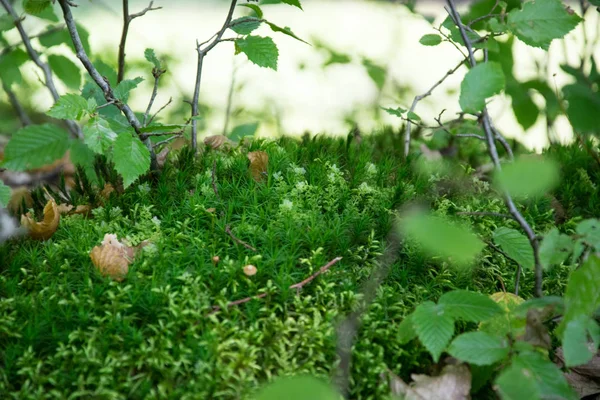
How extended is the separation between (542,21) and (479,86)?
19.9 inches

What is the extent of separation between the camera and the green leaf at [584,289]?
1.84m

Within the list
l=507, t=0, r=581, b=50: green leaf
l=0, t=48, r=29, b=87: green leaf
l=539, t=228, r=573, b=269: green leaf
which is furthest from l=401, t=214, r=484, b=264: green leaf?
l=0, t=48, r=29, b=87: green leaf

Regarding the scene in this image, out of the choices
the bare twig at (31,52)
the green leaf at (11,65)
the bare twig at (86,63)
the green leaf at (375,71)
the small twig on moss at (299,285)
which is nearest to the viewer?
the small twig on moss at (299,285)

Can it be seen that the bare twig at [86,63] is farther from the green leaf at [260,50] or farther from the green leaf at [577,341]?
the green leaf at [577,341]

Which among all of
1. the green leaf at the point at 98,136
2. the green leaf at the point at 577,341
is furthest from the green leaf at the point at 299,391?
the green leaf at the point at 98,136

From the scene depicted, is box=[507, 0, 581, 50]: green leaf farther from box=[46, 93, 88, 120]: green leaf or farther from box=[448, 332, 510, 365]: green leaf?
box=[46, 93, 88, 120]: green leaf

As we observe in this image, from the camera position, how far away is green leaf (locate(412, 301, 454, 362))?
5.90ft

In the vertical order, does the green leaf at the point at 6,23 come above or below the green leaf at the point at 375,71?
above

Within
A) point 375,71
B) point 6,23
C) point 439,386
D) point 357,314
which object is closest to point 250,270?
point 357,314

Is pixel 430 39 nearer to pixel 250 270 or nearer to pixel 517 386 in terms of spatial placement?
pixel 250 270

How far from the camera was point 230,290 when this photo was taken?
2.13m

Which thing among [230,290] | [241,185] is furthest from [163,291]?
[241,185]

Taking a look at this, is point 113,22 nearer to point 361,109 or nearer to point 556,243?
point 361,109

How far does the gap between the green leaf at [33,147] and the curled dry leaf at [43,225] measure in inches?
8.7
